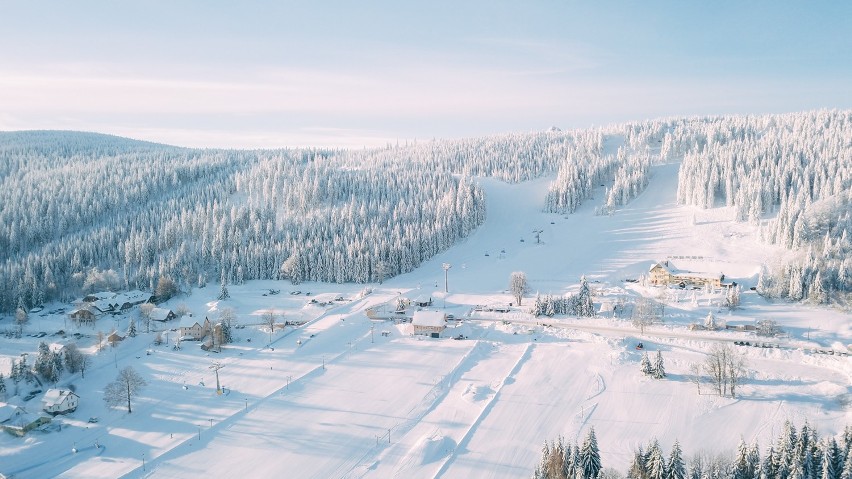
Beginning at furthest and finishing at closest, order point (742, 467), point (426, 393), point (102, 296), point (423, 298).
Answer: point (102, 296) < point (423, 298) < point (426, 393) < point (742, 467)

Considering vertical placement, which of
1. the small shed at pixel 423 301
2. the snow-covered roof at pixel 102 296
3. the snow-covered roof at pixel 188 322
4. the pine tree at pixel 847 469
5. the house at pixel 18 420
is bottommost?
the house at pixel 18 420

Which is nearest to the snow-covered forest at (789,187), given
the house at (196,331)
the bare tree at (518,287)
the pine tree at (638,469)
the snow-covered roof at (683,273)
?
the snow-covered roof at (683,273)

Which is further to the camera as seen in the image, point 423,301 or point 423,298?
point 423,298

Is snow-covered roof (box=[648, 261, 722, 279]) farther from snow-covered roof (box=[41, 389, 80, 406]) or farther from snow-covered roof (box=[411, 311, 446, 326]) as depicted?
snow-covered roof (box=[41, 389, 80, 406])

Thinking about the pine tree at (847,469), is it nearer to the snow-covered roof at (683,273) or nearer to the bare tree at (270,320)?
the snow-covered roof at (683,273)

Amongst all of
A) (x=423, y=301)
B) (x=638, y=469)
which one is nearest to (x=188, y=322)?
(x=423, y=301)

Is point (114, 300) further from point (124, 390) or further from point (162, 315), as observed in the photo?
point (124, 390)
